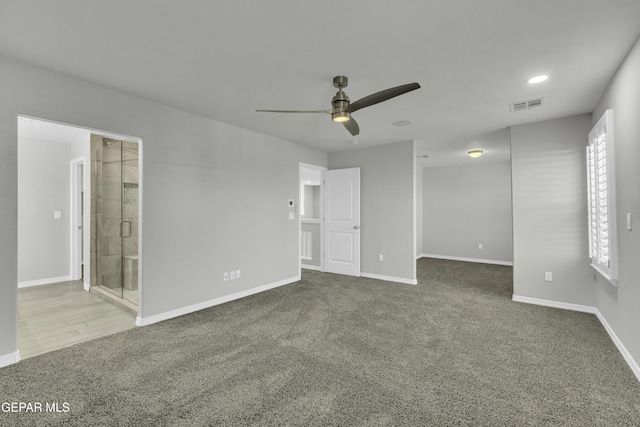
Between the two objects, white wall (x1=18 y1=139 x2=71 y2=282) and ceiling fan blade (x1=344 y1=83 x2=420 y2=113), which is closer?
ceiling fan blade (x1=344 y1=83 x2=420 y2=113)

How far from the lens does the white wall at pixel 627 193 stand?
2301 millimetres

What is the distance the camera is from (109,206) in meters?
4.80

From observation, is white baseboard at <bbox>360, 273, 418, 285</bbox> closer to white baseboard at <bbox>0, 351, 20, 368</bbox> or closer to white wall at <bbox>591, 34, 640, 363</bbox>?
white wall at <bbox>591, 34, 640, 363</bbox>

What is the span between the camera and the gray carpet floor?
187 centimetres

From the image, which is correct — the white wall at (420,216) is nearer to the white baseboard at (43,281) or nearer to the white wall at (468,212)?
the white wall at (468,212)

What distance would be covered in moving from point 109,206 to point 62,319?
1.88m

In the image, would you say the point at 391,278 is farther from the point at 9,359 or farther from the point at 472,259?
the point at 9,359

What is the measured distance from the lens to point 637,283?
232cm

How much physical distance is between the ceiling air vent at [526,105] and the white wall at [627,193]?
1.91 feet

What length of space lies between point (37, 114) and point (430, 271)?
648 cm

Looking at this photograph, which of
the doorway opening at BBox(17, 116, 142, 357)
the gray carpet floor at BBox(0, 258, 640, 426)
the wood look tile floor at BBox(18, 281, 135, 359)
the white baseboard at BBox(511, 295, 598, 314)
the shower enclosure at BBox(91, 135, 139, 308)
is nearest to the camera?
the gray carpet floor at BBox(0, 258, 640, 426)

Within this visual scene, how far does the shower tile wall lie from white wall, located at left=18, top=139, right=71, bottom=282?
1.18m

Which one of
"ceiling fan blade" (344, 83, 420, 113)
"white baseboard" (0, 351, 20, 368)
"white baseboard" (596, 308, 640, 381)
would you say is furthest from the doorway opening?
"white baseboard" (596, 308, 640, 381)

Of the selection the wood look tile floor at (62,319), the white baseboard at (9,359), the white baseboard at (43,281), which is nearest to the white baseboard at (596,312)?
the wood look tile floor at (62,319)
